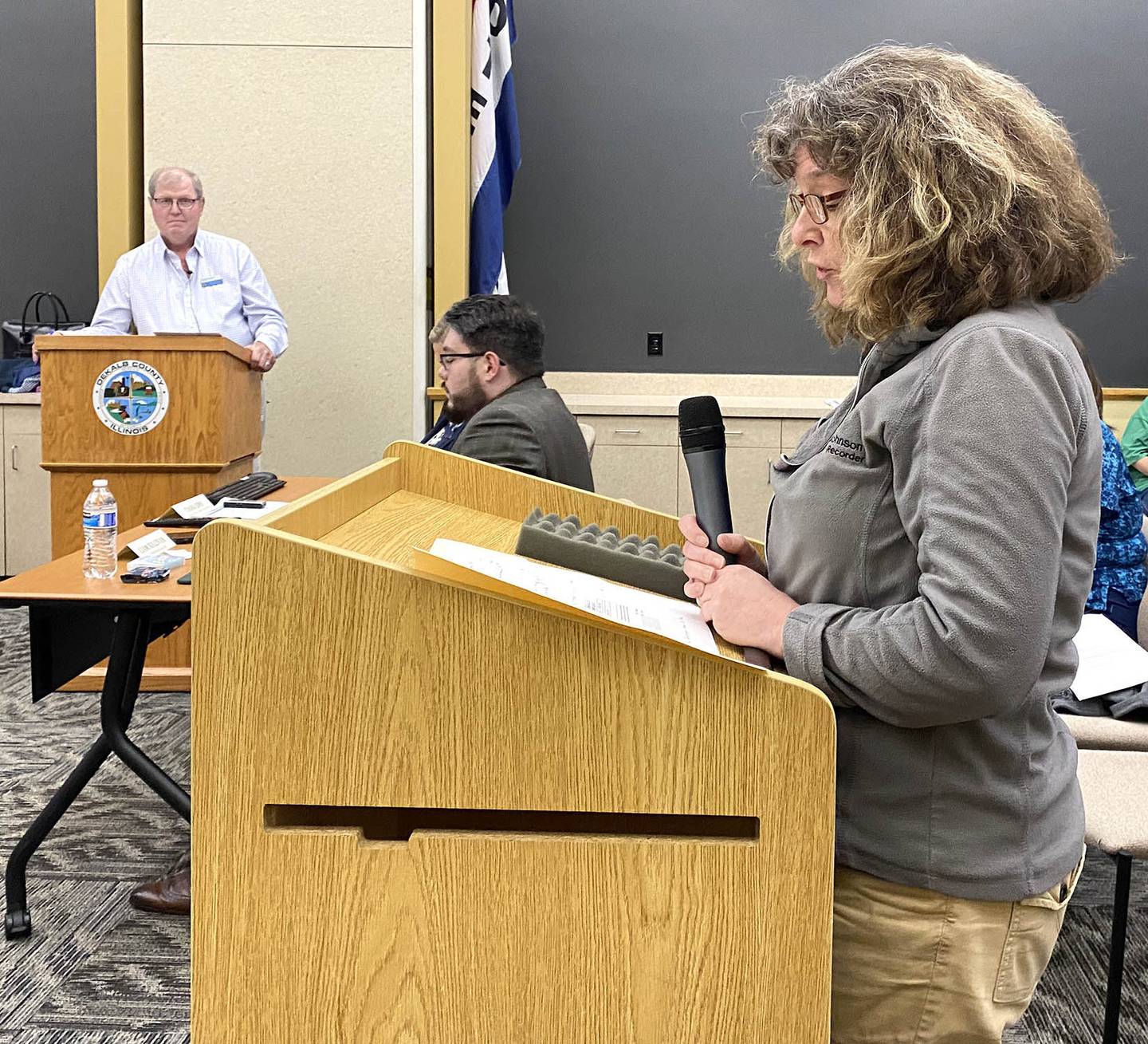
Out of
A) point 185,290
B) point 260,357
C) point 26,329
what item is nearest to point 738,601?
point 260,357

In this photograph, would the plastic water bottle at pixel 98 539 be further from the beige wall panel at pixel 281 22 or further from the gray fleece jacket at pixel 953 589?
the beige wall panel at pixel 281 22

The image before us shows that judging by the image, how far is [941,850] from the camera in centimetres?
94

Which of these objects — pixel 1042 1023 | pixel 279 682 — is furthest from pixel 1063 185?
pixel 1042 1023

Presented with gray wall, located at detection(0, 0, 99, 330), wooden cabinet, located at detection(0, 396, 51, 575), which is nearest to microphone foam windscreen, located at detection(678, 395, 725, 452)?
wooden cabinet, located at detection(0, 396, 51, 575)

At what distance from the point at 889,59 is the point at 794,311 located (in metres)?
5.61

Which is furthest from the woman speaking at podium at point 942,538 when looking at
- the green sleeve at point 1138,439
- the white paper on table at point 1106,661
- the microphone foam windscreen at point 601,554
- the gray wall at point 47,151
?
the gray wall at point 47,151

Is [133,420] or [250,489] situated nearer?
[250,489]

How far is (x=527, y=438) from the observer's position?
3049 millimetres

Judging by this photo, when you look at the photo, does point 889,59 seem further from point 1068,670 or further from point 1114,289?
point 1114,289

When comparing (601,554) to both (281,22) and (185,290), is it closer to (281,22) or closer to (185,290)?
(185,290)

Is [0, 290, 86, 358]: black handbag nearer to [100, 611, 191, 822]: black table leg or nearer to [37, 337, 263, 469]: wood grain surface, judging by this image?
[37, 337, 263, 469]: wood grain surface

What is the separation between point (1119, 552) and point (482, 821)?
7.22 feet

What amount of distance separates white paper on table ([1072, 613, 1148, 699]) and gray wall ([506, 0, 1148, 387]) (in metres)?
3.79

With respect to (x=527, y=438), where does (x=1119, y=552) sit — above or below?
below
